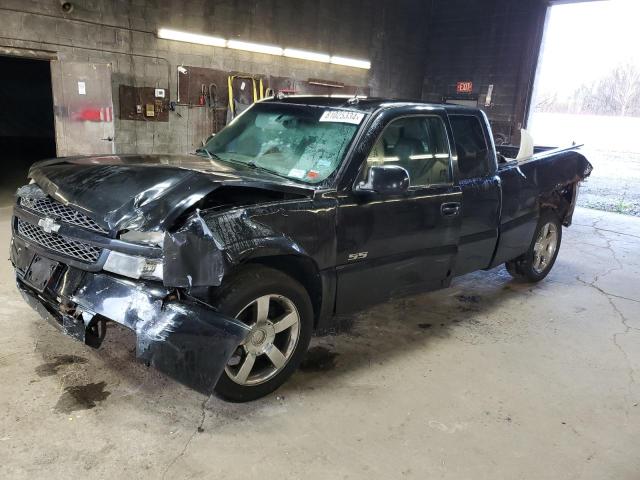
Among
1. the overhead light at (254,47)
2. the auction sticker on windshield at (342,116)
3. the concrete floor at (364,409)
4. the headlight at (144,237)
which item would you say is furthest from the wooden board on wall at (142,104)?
the headlight at (144,237)

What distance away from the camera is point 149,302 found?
227 cm

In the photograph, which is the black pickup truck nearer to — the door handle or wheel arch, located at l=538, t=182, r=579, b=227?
the door handle

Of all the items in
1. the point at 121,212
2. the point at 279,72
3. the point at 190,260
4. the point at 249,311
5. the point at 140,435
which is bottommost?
the point at 140,435

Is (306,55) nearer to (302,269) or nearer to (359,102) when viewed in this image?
(359,102)

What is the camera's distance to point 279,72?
1012 cm

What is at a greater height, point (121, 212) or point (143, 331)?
point (121, 212)

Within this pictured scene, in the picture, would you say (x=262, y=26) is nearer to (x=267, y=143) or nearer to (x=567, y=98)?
(x=267, y=143)

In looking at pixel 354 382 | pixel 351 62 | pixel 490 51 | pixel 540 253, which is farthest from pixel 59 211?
pixel 490 51

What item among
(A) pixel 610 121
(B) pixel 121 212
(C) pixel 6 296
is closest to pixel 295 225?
(B) pixel 121 212

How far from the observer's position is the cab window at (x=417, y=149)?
3.19 meters

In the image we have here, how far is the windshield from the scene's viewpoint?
304 cm

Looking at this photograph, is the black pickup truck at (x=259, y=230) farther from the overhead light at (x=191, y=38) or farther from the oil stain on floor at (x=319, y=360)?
the overhead light at (x=191, y=38)

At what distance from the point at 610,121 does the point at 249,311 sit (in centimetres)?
2397

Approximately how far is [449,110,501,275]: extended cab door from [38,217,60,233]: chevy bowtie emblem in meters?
2.63
